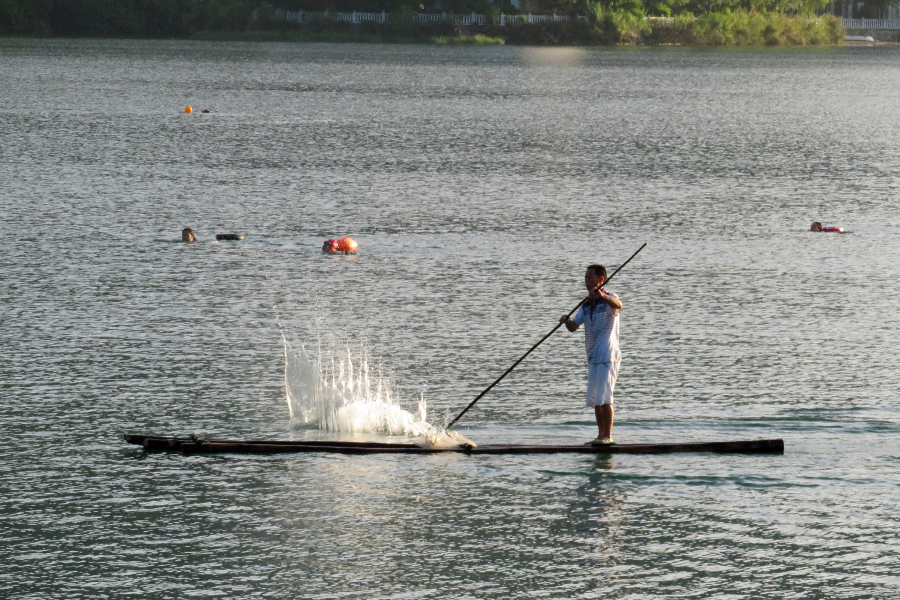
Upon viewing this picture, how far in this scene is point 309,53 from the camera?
13625 centimetres

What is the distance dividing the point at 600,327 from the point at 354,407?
3.05 metres

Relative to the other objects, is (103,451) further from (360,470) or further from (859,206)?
(859,206)

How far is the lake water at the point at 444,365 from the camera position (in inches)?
474

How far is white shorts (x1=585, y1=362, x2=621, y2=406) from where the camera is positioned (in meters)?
14.3

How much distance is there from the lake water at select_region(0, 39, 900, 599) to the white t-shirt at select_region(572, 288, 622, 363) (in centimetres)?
115

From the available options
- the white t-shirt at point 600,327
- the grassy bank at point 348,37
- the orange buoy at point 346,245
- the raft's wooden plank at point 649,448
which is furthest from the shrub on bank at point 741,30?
the white t-shirt at point 600,327

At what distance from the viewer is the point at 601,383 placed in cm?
1429

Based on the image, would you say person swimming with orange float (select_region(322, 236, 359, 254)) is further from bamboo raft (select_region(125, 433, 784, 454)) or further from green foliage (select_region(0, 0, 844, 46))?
green foliage (select_region(0, 0, 844, 46))

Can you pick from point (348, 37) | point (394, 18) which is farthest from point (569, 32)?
point (348, 37)

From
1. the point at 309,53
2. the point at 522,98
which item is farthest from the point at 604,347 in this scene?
the point at 309,53

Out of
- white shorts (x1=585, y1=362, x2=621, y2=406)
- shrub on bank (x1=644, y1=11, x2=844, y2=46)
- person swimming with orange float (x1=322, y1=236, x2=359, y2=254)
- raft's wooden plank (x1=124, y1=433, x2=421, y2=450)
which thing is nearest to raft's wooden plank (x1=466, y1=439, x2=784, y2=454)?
white shorts (x1=585, y1=362, x2=621, y2=406)

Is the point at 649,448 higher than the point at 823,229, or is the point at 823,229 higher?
the point at 823,229

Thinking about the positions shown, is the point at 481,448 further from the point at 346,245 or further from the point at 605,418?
the point at 346,245

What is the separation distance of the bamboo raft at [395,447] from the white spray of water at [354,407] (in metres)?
0.39
